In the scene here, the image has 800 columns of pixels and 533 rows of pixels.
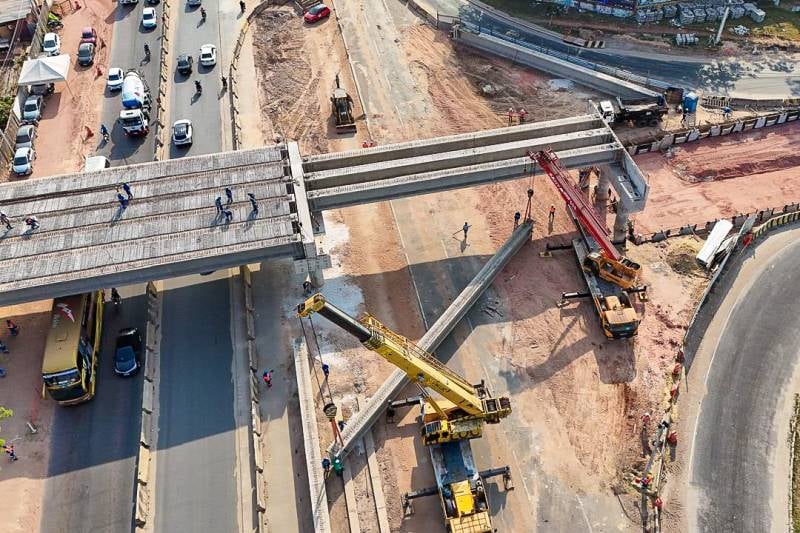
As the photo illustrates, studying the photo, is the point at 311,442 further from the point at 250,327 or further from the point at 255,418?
the point at 250,327

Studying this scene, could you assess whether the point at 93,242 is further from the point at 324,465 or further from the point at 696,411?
the point at 696,411

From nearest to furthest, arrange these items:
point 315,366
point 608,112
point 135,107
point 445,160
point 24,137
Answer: point 315,366 → point 445,160 → point 24,137 → point 135,107 → point 608,112

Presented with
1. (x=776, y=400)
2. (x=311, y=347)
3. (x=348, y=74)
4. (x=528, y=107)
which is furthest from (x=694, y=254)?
(x=348, y=74)

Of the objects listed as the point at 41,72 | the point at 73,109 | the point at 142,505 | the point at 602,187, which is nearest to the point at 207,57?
the point at 73,109

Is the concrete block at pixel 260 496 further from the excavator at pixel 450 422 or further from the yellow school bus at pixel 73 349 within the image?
the yellow school bus at pixel 73 349

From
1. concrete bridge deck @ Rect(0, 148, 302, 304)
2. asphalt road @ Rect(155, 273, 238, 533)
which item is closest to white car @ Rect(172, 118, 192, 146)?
concrete bridge deck @ Rect(0, 148, 302, 304)
